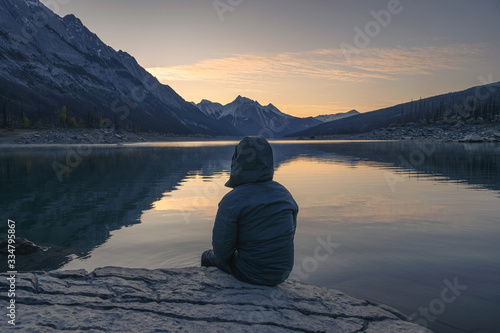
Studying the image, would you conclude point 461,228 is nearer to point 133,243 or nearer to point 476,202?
point 476,202

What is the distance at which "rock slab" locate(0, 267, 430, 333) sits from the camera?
447 centimetres

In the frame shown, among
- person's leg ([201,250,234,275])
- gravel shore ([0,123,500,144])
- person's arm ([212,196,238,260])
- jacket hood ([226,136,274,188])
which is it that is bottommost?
person's leg ([201,250,234,275])

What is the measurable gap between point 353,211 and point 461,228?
3669mm

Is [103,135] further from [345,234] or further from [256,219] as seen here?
[256,219]

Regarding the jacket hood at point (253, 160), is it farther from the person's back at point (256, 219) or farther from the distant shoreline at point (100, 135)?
the distant shoreline at point (100, 135)

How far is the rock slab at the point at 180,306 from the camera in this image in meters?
4.47

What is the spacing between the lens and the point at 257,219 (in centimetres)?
531

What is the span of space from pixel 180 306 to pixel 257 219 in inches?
65.4

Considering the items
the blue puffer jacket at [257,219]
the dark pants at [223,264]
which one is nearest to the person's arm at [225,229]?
the blue puffer jacket at [257,219]

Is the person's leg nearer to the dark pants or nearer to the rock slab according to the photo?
the dark pants

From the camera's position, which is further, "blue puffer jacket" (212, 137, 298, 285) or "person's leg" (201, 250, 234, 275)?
"person's leg" (201, 250, 234, 275)

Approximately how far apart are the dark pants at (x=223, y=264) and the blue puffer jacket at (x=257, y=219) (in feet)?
0.83

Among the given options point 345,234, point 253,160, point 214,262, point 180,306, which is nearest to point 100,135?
point 345,234

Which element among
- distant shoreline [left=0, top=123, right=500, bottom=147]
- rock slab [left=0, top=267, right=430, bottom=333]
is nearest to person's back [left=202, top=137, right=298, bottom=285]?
rock slab [left=0, top=267, right=430, bottom=333]
